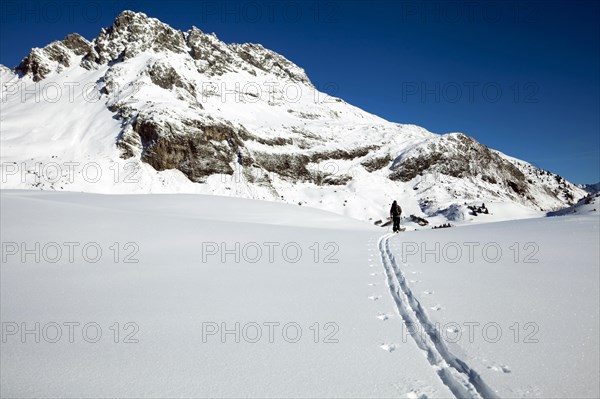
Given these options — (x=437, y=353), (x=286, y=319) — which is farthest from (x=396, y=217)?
(x=437, y=353)

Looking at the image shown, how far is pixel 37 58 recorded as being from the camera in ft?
292

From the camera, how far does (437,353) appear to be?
10.9 feet

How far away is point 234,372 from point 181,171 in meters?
54.7

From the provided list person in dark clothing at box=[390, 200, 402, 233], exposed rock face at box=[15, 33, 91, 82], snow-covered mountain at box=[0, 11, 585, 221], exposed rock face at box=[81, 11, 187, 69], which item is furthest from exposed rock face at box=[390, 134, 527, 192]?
exposed rock face at box=[15, 33, 91, 82]

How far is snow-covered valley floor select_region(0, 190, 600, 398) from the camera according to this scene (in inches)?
109

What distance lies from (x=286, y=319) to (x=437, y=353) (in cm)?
173

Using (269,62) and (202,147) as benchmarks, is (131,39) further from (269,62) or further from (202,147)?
(202,147)

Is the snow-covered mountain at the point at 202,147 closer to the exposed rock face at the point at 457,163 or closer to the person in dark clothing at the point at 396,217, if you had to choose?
the exposed rock face at the point at 457,163

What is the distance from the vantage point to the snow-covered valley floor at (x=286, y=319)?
277cm

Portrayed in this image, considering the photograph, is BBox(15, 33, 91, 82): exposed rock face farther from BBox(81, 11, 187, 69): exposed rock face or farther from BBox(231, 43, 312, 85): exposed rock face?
BBox(231, 43, 312, 85): exposed rock face

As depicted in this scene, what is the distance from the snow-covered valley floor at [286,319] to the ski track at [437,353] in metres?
0.02

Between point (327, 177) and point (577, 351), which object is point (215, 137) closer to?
point (327, 177)

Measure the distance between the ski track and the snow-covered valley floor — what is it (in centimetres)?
2

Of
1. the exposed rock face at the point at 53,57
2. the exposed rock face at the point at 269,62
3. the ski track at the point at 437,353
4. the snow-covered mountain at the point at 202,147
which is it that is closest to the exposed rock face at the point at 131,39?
the snow-covered mountain at the point at 202,147
